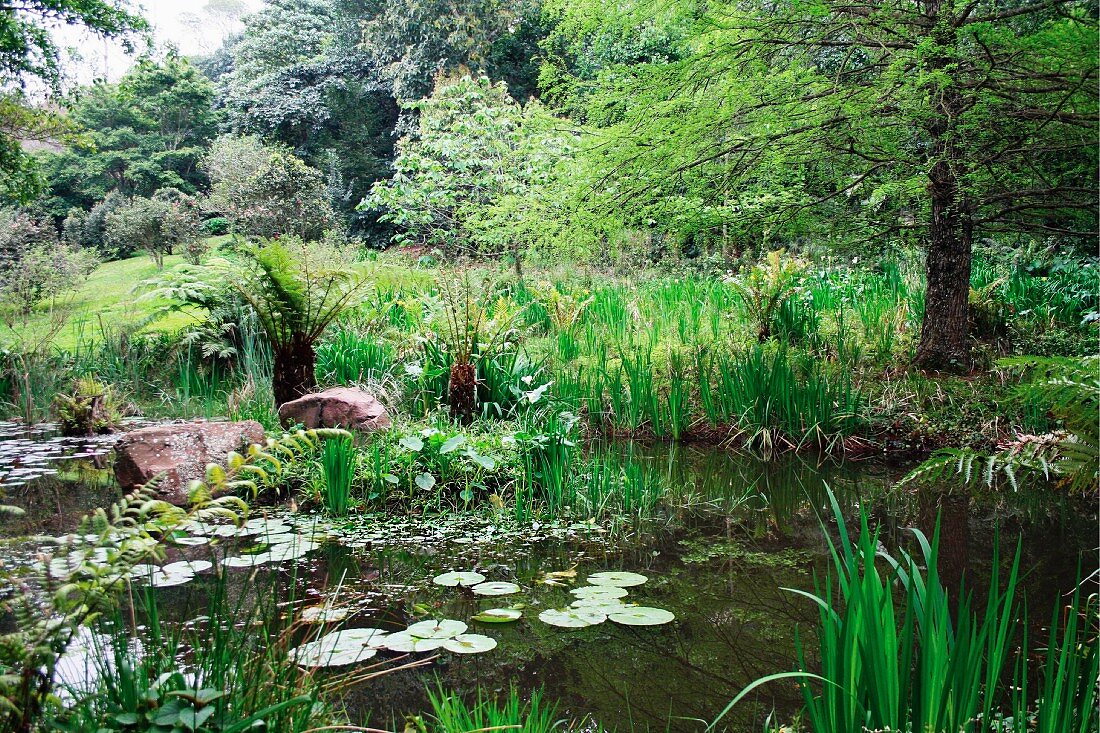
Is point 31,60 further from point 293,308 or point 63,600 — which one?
point 63,600

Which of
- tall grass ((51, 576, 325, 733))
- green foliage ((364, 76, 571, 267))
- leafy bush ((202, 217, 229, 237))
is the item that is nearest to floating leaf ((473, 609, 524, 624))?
tall grass ((51, 576, 325, 733))

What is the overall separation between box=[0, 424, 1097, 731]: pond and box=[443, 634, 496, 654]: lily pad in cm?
3

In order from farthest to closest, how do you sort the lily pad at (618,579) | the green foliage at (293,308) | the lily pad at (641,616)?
the green foliage at (293,308) < the lily pad at (618,579) < the lily pad at (641,616)

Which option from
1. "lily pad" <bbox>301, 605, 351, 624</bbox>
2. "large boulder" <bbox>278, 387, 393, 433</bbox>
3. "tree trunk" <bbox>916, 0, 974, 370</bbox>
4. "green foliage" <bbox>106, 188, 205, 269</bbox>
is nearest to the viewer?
"lily pad" <bbox>301, 605, 351, 624</bbox>

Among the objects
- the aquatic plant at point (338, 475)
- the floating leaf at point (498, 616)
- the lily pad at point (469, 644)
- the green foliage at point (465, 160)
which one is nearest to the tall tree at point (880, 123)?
the aquatic plant at point (338, 475)

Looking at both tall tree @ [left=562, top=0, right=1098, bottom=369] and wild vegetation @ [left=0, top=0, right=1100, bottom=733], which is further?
tall tree @ [left=562, top=0, right=1098, bottom=369]

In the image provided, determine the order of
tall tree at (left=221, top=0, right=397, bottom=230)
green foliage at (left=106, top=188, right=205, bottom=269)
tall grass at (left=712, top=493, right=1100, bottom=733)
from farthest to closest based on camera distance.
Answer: tall tree at (left=221, top=0, right=397, bottom=230) → green foliage at (left=106, top=188, right=205, bottom=269) → tall grass at (left=712, top=493, right=1100, bottom=733)

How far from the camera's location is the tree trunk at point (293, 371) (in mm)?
5215

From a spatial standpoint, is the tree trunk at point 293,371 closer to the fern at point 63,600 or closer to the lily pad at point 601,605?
the lily pad at point 601,605

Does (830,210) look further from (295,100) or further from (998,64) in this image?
(295,100)

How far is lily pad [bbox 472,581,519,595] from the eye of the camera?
2520 millimetres

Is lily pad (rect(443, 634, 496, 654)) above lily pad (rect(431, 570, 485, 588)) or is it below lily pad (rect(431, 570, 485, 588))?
above

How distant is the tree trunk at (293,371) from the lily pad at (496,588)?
308 cm

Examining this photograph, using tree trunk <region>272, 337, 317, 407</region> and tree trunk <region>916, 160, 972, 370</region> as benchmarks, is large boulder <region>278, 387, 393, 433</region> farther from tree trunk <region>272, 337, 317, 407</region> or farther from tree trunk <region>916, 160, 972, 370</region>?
tree trunk <region>916, 160, 972, 370</region>
